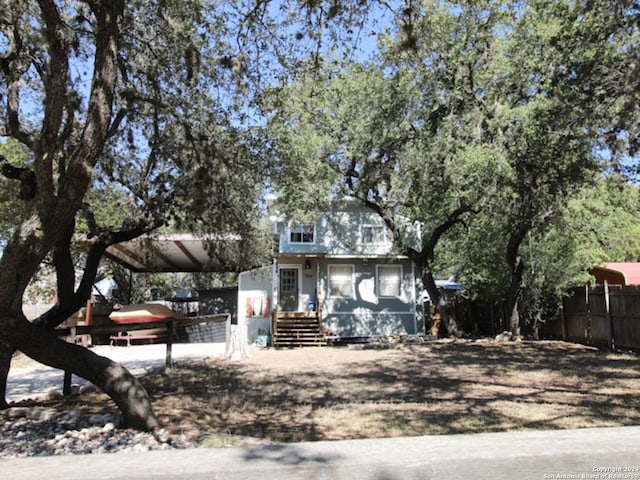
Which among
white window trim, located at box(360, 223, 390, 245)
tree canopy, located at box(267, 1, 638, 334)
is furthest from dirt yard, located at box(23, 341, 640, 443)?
white window trim, located at box(360, 223, 390, 245)

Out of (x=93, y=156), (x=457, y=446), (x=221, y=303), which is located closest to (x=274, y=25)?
(x=93, y=156)

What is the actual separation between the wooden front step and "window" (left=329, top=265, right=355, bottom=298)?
5.82 feet

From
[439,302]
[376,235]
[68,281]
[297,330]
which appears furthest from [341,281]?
[68,281]

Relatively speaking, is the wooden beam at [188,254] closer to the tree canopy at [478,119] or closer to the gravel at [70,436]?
the tree canopy at [478,119]

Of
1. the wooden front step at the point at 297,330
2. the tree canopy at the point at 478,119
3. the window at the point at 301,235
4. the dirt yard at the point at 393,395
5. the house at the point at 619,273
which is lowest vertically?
the dirt yard at the point at 393,395

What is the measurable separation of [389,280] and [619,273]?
8987 mm

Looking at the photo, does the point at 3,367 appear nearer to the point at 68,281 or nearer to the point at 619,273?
the point at 68,281

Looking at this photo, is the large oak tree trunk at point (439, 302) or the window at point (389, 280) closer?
the large oak tree trunk at point (439, 302)

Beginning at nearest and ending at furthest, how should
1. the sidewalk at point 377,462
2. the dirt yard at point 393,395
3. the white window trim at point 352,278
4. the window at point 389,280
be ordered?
the sidewalk at point 377,462 → the dirt yard at point 393,395 → the white window trim at point 352,278 → the window at point 389,280

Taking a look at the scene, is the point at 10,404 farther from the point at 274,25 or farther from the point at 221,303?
the point at 221,303

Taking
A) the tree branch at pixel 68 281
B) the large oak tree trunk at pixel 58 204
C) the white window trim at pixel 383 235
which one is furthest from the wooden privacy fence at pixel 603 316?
the tree branch at pixel 68 281

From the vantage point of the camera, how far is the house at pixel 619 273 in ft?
61.1

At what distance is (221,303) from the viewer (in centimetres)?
2662

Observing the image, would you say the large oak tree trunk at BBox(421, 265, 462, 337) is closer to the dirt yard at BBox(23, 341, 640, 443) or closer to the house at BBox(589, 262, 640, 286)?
the dirt yard at BBox(23, 341, 640, 443)
